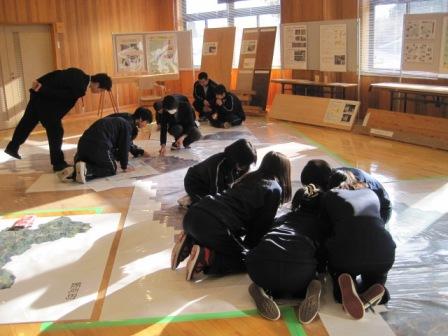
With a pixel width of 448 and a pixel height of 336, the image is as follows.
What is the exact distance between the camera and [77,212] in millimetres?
3779

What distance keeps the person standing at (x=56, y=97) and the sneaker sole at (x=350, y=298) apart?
340 centimetres

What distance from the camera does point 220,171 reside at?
3328 millimetres

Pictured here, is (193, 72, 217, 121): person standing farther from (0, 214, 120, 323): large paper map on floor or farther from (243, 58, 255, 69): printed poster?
(0, 214, 120, 323): large paper map on floor

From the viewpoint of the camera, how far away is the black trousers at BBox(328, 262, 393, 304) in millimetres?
2246

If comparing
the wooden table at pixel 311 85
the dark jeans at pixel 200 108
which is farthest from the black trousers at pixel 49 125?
the wooden table at pixel 311 85

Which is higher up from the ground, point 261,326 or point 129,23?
point 129,23

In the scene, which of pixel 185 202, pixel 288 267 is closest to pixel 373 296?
pixel 288 267

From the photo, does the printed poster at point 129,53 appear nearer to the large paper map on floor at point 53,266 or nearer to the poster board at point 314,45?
the poster board at point 314,45

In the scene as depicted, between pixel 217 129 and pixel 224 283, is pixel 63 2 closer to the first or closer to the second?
pixel 217 129

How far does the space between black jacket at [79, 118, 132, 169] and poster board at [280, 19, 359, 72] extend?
3.71 m

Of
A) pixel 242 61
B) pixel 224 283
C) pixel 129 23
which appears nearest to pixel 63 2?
pixel 129 23

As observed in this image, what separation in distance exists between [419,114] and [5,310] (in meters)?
5.56

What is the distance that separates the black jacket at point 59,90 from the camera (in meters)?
4.90

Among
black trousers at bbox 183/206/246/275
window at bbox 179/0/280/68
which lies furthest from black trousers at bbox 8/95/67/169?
window at bbox 179/0/280/68
